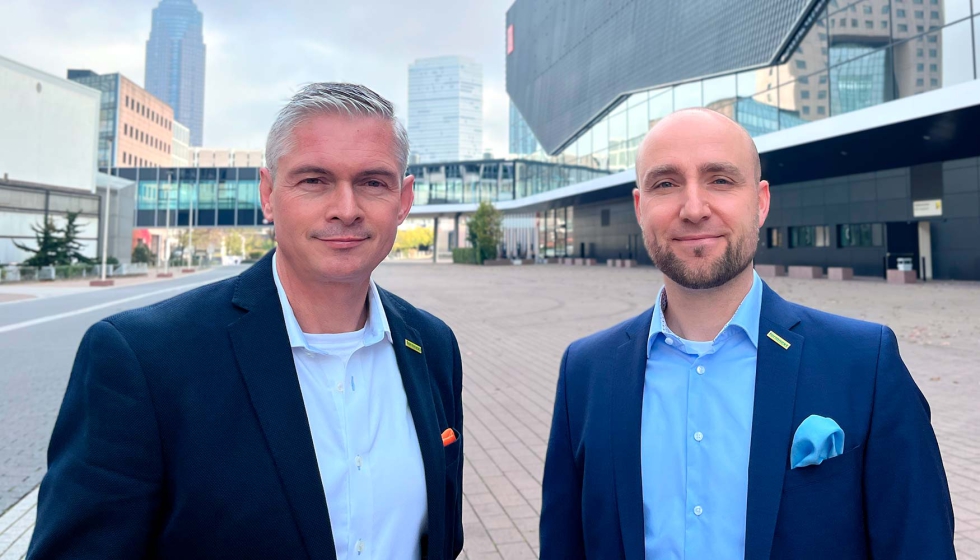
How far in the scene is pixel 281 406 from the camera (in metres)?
1.52

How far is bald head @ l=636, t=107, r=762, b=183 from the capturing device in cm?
165

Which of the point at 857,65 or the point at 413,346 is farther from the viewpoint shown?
the point at 857,65

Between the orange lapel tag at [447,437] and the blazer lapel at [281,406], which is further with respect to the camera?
the orange lapel tag at [447,437]

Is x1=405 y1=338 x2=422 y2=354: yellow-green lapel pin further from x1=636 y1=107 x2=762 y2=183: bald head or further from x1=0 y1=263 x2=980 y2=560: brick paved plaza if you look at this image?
x1=0 y1=263 x2=980 y2=560: brick paved plaza

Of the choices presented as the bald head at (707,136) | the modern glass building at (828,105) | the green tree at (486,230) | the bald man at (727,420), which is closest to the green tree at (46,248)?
the green tree at (486,230)

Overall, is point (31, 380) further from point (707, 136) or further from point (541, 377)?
point (707, 136)

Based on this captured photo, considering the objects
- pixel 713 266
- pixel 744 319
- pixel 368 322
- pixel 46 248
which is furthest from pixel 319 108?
pixel 46 248

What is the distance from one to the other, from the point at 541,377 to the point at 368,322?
6662mm

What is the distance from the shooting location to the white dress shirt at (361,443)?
5.12ft

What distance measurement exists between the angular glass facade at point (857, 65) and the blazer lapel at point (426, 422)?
2128cm

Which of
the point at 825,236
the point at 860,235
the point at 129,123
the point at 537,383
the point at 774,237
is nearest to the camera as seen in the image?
the point at 537,383

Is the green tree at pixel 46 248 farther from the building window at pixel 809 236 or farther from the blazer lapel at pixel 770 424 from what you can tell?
the blazer lapel at pixel 770 424

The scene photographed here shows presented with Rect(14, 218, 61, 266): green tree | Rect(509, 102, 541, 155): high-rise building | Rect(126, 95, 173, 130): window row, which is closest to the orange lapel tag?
Rect(14, 218, 61, 266): green tree

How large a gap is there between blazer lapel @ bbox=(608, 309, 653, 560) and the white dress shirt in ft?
1.84
